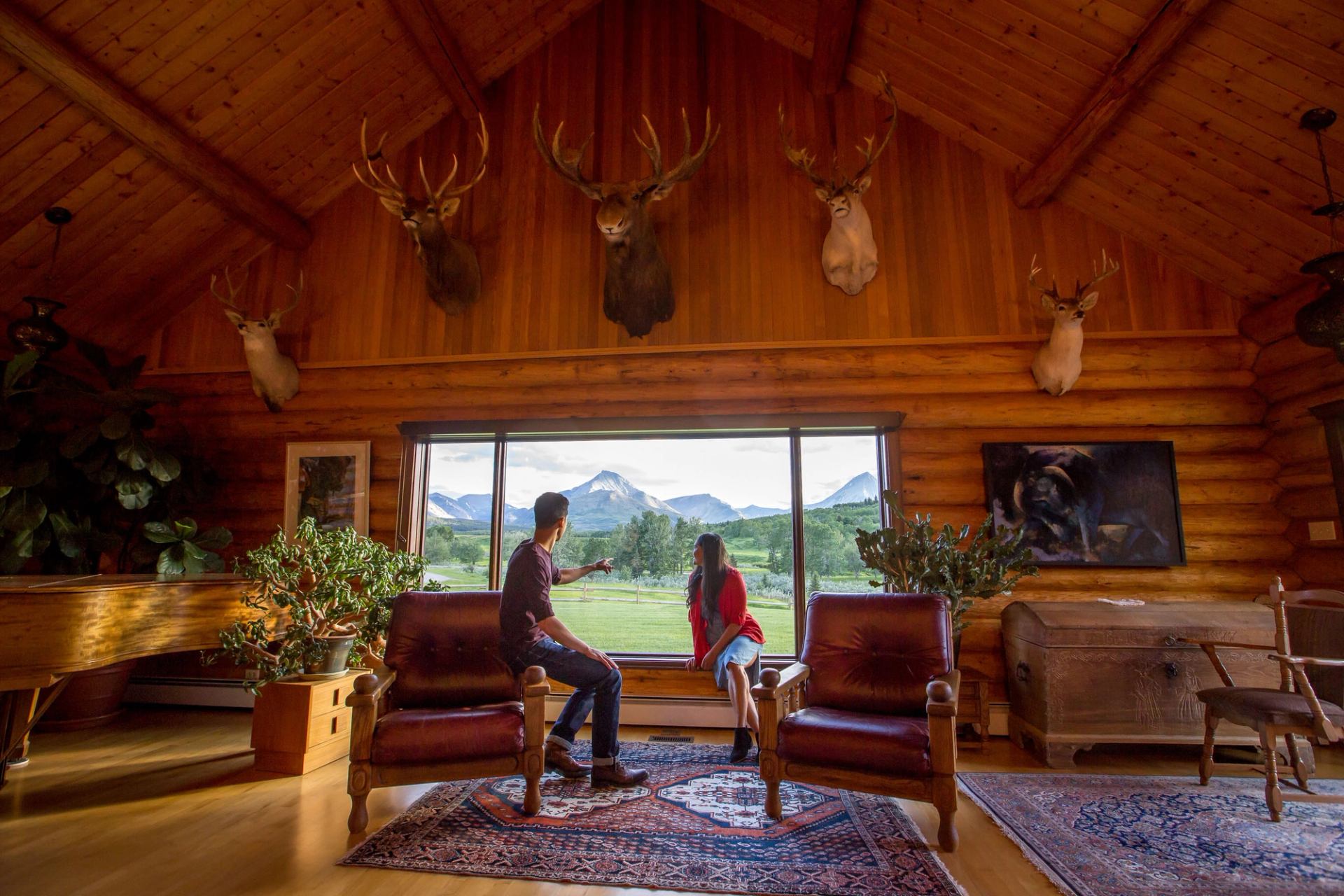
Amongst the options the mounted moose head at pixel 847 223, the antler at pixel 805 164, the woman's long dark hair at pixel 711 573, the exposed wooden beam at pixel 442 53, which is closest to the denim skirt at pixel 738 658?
the woman's long dark hair at pixel 711 573

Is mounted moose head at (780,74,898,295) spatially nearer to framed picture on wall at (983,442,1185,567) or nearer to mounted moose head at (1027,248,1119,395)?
mounted moose head at (1027,248,1119,395)

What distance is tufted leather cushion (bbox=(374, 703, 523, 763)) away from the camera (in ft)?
9.58

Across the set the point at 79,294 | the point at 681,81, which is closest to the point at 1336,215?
the point at 681,81

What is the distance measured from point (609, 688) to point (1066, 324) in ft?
13.1

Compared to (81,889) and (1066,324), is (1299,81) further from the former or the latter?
(81,889)

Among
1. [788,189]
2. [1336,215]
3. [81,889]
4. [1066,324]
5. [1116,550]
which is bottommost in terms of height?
[81,889]

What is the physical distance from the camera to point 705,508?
5301 millimetres

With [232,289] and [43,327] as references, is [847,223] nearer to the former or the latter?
[232,289]

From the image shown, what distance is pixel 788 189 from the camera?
537 centimetres

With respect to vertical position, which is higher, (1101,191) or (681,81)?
(681,81)

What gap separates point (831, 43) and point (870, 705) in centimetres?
470

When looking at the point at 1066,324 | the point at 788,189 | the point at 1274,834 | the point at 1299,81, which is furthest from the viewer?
the point at 788,189

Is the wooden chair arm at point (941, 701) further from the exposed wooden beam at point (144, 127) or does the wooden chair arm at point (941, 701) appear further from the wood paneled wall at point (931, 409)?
the exposed wooden beam at point (144, 127)

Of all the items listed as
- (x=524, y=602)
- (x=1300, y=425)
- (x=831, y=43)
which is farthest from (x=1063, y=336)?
(x=524, y=602)
